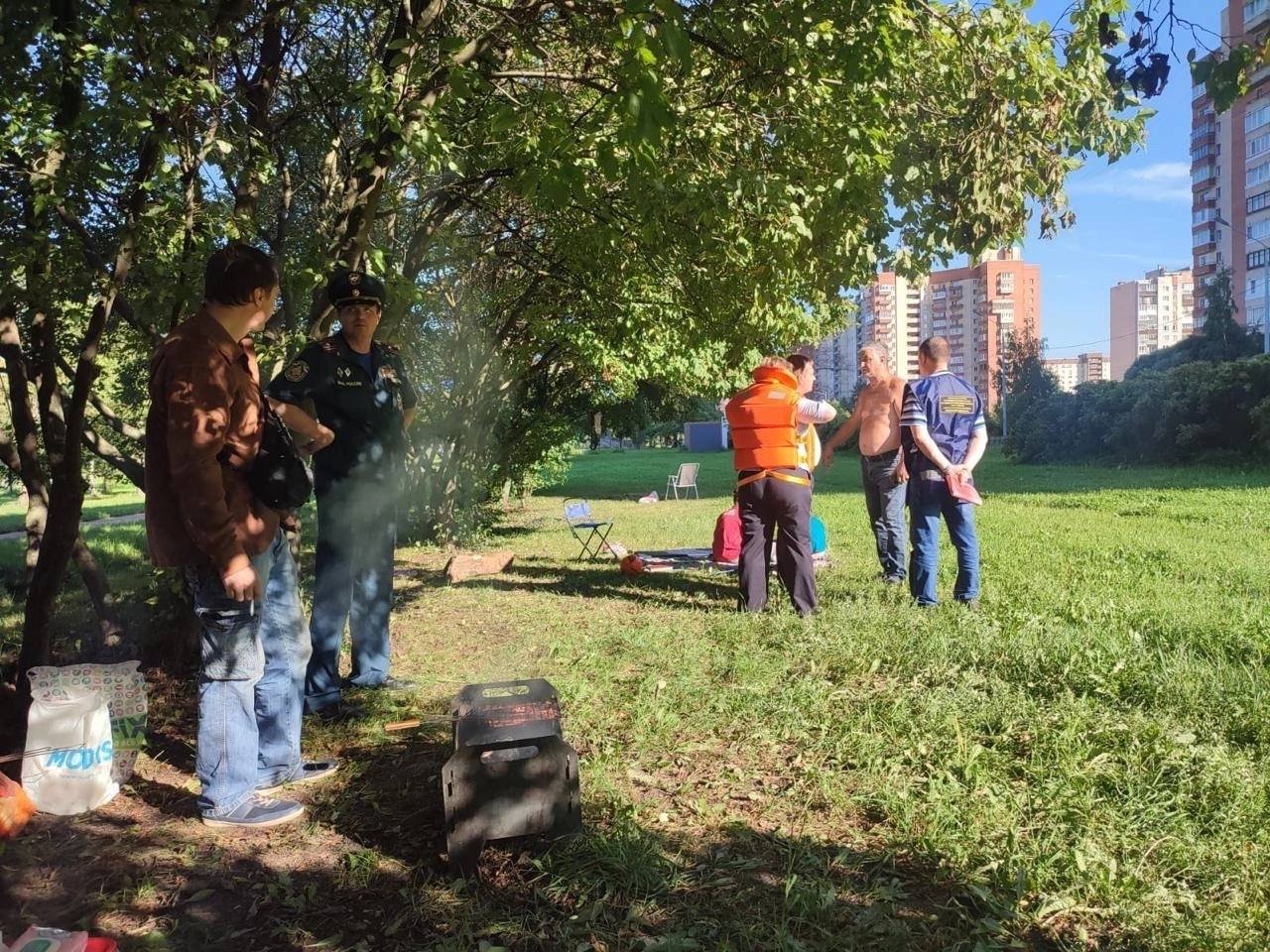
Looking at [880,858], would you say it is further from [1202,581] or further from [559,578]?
[559,578]

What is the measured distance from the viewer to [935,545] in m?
6.00

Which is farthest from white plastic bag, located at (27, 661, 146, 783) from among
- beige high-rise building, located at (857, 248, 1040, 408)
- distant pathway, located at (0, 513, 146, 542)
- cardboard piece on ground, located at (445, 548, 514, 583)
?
beige high-rise building, located at (857, 248, 1040, 408)

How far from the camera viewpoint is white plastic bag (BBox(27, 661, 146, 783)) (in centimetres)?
332

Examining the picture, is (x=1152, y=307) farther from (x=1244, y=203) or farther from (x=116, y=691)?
(x=116, y=691)

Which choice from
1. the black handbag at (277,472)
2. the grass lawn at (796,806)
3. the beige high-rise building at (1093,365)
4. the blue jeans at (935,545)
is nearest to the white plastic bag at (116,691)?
the grass lawn at (796,806)

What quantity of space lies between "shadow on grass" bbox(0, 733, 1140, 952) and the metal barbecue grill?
16 centimetres

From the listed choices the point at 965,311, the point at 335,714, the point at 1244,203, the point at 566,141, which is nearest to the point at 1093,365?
the point at 1244,203

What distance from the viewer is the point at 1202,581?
665 cm

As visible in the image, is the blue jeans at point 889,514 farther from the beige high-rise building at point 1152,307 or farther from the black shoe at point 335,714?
the beige high-rise building at point 1152,307

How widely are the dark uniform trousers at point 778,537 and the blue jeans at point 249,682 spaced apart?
3415 millimetres

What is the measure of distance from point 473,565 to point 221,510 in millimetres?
6414

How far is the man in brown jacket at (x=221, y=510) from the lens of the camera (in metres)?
2.84

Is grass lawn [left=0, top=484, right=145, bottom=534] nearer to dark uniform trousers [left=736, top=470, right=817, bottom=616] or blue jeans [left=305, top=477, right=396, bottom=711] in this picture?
blue jeans [left=305, top=477, right=396, bottom=711]

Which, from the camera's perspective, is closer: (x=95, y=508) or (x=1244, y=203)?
(x=95, y=508)
